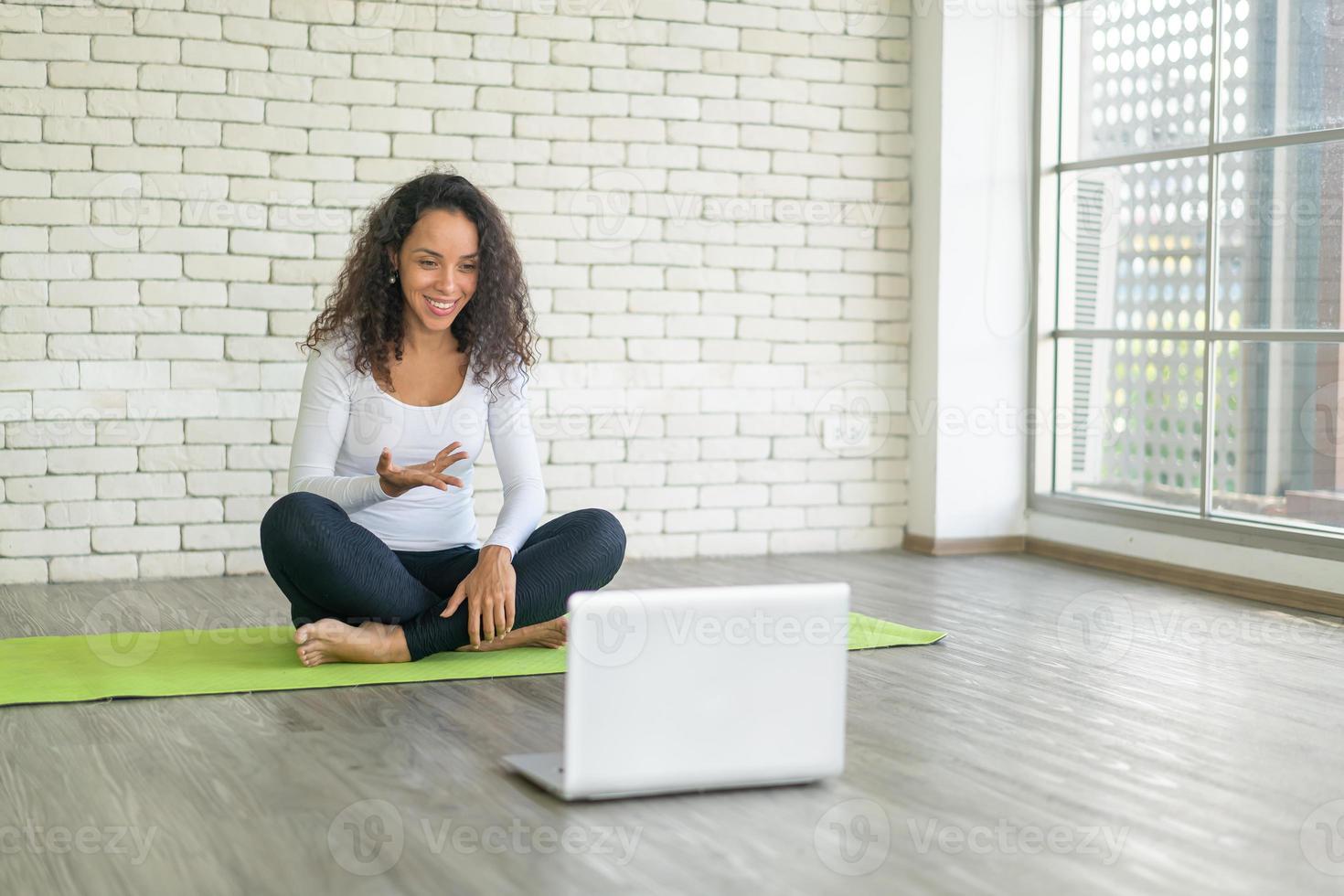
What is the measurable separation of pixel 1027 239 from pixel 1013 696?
8.51 ft

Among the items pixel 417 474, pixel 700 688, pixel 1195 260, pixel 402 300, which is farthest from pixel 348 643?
pixel 1195 260

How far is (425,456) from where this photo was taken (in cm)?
302

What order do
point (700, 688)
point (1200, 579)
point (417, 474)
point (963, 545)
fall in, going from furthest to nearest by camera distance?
point (963, 545) → point (1200, 579) → point (417, 474) → point (700, 688)

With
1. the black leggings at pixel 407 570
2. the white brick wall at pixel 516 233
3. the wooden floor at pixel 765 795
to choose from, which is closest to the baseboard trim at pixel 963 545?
the white brick wall at pixel 516 233

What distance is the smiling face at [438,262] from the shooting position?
117 inches

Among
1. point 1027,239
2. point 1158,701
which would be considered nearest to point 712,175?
point 1027,239

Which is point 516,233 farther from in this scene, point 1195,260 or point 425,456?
point 1195,260

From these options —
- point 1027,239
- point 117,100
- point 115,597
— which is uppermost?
point 117,100

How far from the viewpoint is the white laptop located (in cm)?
194

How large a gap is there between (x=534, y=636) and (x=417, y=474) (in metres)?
0.58

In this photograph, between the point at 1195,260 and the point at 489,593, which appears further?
the point at 1195,260

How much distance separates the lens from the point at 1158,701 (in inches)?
108

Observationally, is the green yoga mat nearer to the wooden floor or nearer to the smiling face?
the wooden floor

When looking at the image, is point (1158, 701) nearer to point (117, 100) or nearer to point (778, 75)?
point (778, 75)
